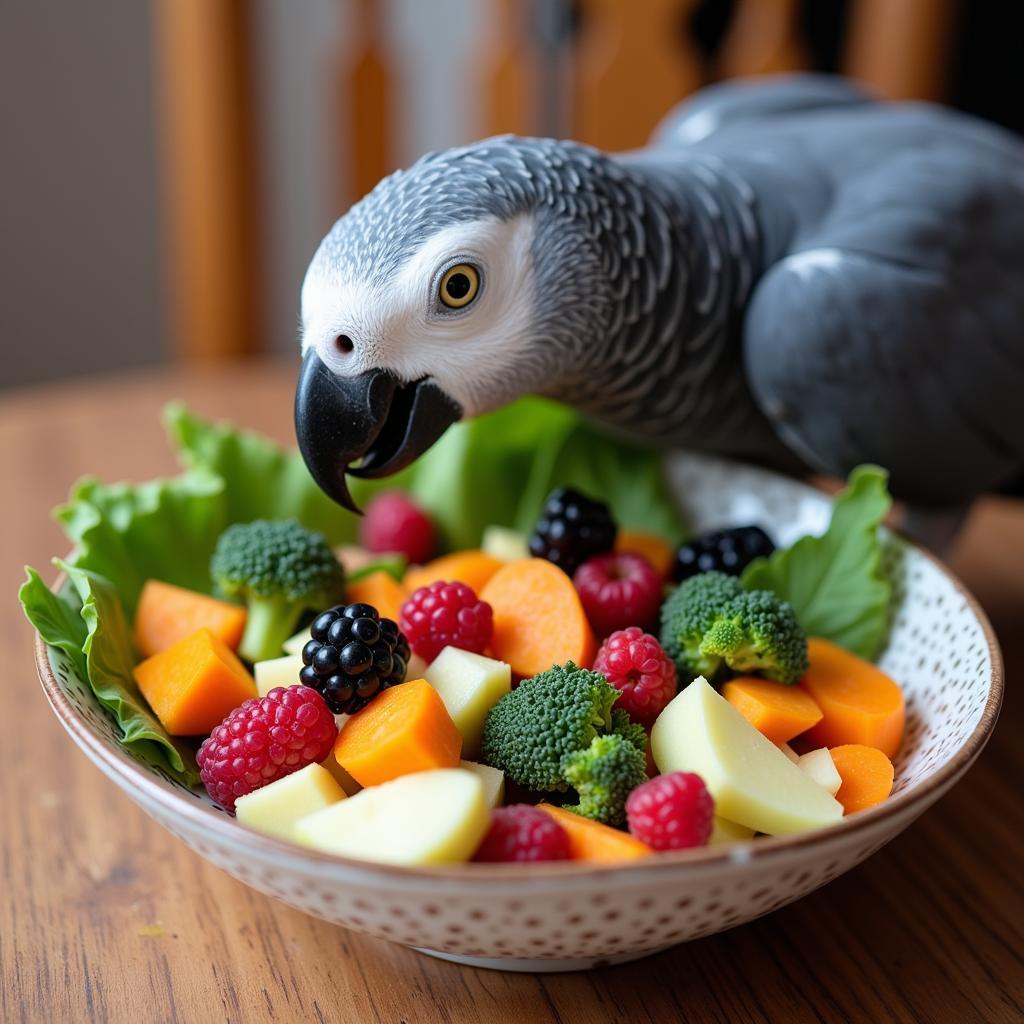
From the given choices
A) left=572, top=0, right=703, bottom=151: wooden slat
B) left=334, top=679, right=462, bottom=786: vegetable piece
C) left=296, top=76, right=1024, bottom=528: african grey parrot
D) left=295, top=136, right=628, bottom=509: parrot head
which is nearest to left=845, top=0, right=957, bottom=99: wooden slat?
left=572, top=0, right=703, bottom=151: wooden slat

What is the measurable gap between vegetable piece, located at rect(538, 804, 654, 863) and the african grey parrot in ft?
0.89

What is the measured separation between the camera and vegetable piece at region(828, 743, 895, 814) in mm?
591

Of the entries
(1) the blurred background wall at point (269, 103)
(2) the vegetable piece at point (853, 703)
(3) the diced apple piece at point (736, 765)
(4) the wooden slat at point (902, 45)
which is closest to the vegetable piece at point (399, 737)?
(3) the diced apple piece at point (736, 765)

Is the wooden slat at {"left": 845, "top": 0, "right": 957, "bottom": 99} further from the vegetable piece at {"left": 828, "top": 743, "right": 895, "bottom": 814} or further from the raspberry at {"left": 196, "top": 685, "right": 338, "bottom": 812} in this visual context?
the raspberry at {"left": 196, "top": 685, "right": 338, "bottom": 812}

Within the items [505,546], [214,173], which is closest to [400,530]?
[505,546]

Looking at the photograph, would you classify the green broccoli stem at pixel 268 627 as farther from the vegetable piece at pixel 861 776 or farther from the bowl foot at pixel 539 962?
the vegetable piece at pixel 861 776

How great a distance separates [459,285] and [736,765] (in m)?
0.32

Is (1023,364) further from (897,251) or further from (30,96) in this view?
(30,96)

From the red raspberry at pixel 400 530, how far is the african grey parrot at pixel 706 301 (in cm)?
16

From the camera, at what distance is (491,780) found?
22.5 inches

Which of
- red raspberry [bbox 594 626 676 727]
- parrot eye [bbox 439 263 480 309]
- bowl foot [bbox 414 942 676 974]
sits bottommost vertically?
bowl foot [bbox 414 942 676 974]

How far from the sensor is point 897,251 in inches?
30.5

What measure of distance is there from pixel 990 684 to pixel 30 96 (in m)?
2.10

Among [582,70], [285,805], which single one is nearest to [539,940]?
[285,805]
